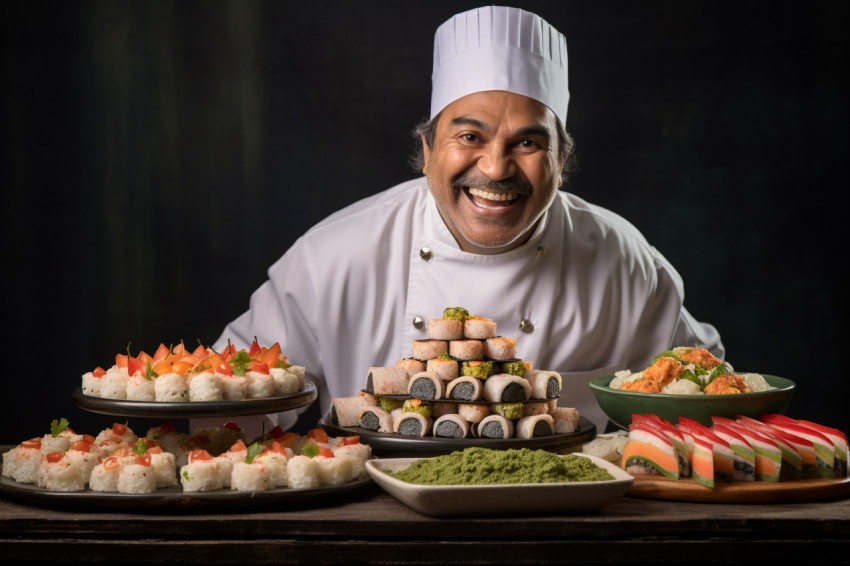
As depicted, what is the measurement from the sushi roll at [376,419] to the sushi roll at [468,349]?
0.23m

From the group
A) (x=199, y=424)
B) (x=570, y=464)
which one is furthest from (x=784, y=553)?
(x=199, y=424)

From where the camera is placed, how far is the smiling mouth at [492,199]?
3.25m

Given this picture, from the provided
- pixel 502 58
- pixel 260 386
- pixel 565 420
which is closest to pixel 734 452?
pixel 565 420

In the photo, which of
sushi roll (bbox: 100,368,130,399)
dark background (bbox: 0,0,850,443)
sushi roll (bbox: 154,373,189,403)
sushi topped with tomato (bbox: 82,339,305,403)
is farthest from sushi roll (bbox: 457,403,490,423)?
dark background (bbox: 0,0,850,443)

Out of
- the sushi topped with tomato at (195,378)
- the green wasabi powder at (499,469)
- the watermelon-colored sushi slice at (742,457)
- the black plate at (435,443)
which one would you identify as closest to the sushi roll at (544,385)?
the black plate at (435,443)

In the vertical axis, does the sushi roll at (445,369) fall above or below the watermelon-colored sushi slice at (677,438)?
above

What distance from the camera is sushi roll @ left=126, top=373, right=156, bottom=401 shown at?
6.88 feet

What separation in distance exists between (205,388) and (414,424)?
53 centimetres

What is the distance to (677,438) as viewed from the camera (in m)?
2.14

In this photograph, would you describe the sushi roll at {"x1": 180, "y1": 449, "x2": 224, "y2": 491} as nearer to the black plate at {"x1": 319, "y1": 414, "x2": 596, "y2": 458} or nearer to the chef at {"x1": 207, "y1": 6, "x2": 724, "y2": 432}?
the black plate at {"x1": 319, "y1": 414, "x2": 596, "y2": 458}

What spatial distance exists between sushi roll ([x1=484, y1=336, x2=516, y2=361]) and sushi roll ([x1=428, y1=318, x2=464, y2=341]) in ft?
0.28

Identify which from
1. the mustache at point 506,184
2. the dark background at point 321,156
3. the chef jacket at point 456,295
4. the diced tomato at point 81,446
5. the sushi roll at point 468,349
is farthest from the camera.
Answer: the dark background at point 321,156

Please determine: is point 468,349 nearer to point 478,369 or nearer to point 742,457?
point 478,369

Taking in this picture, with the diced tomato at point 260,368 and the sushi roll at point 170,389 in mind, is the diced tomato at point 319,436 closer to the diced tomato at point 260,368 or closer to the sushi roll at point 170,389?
the diced tomato at point 260,368
